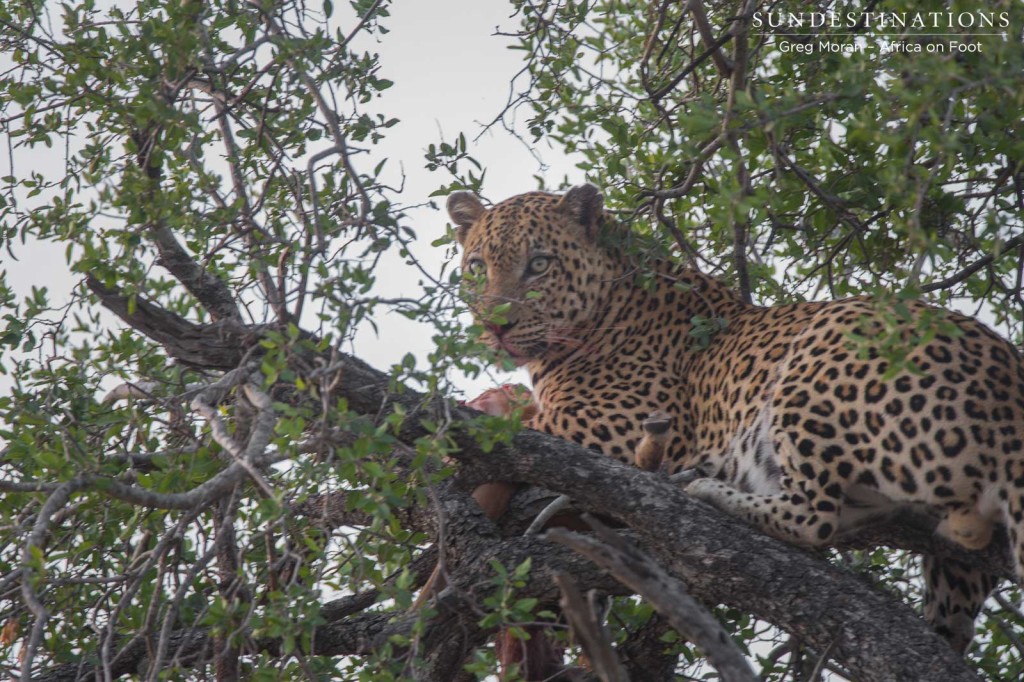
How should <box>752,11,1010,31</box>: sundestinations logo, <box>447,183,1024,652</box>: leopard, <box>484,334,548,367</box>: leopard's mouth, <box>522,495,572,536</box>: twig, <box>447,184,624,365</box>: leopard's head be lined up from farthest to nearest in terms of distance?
<box>447,184,624,365</box>: leopard's head < <box>484,334,548,367</box>: leopard's mouth < <box>522,495,572,536</box>: twig < <box>447,183,1024,652</box>: leopard < <box>752,11,1010,31</box>: sundestinations logo

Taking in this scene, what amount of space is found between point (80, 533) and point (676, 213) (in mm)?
3807

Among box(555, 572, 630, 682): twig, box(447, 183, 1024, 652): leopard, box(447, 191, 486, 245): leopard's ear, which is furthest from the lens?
box(447, 191, 486, 245): leopard's ear

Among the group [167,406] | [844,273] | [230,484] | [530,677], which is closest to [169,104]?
[167,406]

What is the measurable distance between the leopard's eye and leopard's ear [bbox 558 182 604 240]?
34 cm

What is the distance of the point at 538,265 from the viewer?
7480mm

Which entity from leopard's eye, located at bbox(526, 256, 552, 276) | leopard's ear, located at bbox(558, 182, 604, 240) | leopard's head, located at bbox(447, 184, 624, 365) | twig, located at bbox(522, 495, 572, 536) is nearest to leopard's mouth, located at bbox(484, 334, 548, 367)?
leopard's head, located at bbox(447, 184, 624, 365)

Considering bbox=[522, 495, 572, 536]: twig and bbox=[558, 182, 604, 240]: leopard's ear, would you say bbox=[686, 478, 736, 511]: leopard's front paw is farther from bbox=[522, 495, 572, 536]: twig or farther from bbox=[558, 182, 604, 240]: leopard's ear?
bbox=[558, 182, 604, 240]: leopard's ear

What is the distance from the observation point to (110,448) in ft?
17.8

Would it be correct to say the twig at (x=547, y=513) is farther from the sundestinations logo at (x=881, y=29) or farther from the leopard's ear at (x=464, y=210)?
the leopard's ear at (x=464, y=210)

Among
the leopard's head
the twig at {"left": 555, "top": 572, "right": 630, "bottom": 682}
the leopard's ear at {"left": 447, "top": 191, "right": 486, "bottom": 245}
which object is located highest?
the leopard's ear at {"left": 447, "top": 191, "right": 486, "bottom": 245}

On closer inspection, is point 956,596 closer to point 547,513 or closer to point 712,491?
point 712,491

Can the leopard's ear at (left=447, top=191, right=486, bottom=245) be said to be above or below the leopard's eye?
above

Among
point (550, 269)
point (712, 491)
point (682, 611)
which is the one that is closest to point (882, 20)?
point (550, 269)

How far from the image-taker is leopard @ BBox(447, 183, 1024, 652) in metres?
5.11
